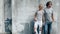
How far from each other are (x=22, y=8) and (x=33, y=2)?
52 centimetres

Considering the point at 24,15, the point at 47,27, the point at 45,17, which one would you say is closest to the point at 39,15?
the point at 45,17

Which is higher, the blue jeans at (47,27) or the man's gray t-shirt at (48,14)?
the man's gray t-shirt at (48,14)

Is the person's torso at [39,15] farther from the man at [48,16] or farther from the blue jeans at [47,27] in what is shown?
the blue jeans at [47,27]

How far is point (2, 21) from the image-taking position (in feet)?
37.2

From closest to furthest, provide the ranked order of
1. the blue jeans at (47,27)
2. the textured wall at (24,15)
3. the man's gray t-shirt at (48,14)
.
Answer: the man's gray t-shirt at (48,14), the blue jeans at (47,27), the textured wall at (24,15)

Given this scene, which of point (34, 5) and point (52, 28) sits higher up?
point (34, 5)

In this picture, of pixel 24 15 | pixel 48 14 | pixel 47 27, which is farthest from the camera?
pixel 24 15

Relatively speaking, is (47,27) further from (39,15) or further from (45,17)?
(39,15)

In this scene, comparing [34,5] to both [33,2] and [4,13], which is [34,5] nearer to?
[33,2]

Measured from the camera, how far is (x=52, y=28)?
431 inches

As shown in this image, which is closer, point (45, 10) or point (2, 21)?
point (45, 10)

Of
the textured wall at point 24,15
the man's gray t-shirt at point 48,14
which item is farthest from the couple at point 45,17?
the textured wall at point 24,15

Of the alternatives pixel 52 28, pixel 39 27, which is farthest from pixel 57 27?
pixel 39 27

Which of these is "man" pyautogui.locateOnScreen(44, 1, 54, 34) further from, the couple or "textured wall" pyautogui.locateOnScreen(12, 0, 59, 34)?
"textured wall" pyautogui.locateOnScreen(12, 0, 59, 34)
